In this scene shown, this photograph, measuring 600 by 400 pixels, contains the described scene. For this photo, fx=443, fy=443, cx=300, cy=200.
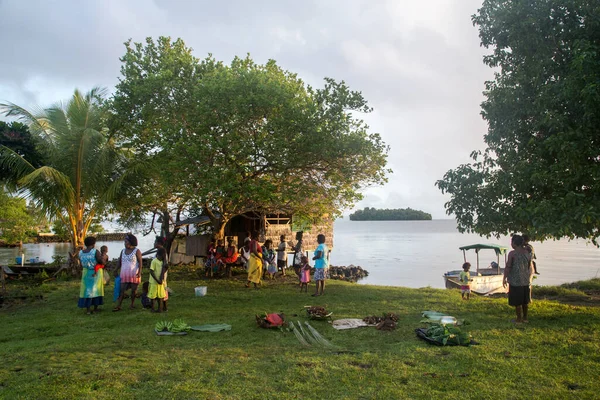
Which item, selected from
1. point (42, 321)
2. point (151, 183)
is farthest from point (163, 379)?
point (151, 183)

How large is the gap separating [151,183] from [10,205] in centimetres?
1791

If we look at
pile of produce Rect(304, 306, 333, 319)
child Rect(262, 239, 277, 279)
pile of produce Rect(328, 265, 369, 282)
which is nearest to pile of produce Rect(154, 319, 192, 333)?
pile of produce Rect(304, 306, 333, 319)

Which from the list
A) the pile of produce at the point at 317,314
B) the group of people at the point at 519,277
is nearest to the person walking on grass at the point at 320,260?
the pile of produce at the point at 317,314

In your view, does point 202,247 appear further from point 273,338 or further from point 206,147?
point 273,338

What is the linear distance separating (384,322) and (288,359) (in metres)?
2.72

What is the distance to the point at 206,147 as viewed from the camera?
1339cm

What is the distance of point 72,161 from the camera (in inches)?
640

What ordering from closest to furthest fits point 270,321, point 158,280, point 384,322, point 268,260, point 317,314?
point 270,321 < point 384,322 < point 317,314 < point 158,280 < point 268,260

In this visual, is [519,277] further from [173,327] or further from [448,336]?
[173,327]

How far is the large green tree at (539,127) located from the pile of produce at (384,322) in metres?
2.89

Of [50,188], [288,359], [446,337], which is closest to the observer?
[288,359]

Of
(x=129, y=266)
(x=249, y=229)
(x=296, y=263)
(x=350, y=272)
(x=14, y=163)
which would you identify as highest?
(x=14, y=163)

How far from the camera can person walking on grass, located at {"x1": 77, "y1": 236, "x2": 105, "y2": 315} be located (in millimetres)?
9641

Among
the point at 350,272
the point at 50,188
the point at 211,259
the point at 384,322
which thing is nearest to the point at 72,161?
the point at 50,188
